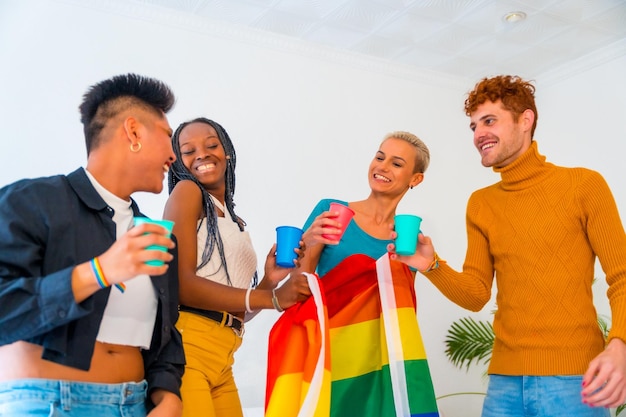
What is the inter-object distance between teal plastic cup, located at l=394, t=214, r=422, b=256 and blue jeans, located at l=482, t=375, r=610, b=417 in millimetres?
539

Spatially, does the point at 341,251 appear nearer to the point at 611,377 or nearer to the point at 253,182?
the point at 611,377

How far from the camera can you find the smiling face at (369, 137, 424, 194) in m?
2.50

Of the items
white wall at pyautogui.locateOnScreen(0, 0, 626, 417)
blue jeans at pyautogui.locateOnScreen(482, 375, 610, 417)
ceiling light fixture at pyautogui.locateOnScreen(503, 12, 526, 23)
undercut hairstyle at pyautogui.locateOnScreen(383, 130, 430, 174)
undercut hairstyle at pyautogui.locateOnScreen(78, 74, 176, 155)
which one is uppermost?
ceiling light fixture at pyautogui.locateOnScreen(503, 12, 526, 23)

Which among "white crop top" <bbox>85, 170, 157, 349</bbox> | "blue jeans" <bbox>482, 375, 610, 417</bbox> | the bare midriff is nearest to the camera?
the bare midriff

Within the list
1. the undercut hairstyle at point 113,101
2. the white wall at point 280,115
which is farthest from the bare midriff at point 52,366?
the white wall at point 280,115

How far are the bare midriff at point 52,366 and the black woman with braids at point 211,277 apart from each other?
0.42 meters

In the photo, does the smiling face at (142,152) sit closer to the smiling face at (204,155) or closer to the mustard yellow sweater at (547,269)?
the smiling face at (204,155)

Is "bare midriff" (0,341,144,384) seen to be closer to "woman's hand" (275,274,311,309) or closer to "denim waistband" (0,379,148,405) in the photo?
"denim waistband" (0,379,148,405)

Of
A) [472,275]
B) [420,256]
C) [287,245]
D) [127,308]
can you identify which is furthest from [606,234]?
[127,308]

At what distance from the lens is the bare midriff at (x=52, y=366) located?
135 cm

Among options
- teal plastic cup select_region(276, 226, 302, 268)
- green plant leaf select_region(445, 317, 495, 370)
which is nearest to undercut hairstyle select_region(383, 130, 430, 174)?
teal plastic cup select_region(276, 226, 302, 268)

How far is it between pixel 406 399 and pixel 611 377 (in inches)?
25.2

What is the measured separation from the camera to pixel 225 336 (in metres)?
2.05

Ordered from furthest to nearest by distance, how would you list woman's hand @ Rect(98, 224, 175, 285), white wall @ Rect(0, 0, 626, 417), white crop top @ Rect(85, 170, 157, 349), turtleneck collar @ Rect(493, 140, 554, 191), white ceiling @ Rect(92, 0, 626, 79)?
white ceiling @ Rect(92, 0, 626, 79) < white wall @ Rect(0, 0, 626, 417) < turtleneck collar @ Rect(493, 140, 554, 191) < white crop top @ Rect(85, 170, 157, 349) < woman's hand @ Rect(98, 224, 175, 285)
